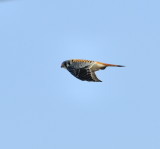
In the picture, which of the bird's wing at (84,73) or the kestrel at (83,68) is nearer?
the kestrel at (83,68)

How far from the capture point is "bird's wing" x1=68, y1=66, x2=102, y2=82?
45769mm

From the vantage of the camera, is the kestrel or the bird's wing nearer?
the kestrel

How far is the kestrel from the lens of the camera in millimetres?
45094

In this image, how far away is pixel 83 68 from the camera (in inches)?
1797

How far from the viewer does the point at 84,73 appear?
1812 inches

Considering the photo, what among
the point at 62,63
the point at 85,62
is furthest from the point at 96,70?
the point at 62,63

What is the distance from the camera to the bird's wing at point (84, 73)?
150ft

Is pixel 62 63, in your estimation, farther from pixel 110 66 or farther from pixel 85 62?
pixel 110 66

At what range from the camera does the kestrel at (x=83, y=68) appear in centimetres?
4509

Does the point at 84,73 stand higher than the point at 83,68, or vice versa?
the point at 83,68

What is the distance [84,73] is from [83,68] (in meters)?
0.75

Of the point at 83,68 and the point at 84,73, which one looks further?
the point at 84,73

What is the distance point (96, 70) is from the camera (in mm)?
45625

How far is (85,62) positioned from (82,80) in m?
3.23
